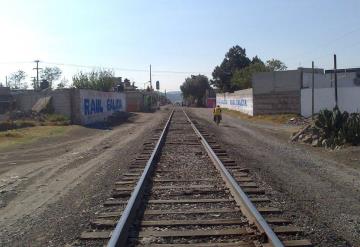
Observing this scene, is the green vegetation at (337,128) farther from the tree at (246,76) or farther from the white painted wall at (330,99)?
the tree at (246,76)

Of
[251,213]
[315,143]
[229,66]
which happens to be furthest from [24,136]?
[229,66]

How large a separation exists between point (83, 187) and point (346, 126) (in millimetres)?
11697

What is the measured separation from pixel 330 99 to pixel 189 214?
116 ft

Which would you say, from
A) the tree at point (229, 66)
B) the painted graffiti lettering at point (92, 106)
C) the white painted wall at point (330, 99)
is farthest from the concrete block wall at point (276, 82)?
the tree at point (229, 66)

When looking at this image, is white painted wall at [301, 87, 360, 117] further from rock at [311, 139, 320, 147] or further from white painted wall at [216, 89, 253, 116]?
rock at [311, 139, 320, 147]

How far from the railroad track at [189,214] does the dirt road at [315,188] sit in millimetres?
355

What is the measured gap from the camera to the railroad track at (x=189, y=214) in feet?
21.2

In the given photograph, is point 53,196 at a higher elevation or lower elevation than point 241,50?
lower

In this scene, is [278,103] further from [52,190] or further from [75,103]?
[52,190]

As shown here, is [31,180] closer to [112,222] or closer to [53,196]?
[53,196]

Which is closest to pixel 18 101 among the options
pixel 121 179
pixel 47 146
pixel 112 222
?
pixel 47 146

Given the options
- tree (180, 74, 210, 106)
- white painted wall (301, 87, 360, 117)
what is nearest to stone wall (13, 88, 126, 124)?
white painted wall (301, 87, 360, 117)

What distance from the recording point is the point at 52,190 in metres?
10.6

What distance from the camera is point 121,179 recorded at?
11.5 m
